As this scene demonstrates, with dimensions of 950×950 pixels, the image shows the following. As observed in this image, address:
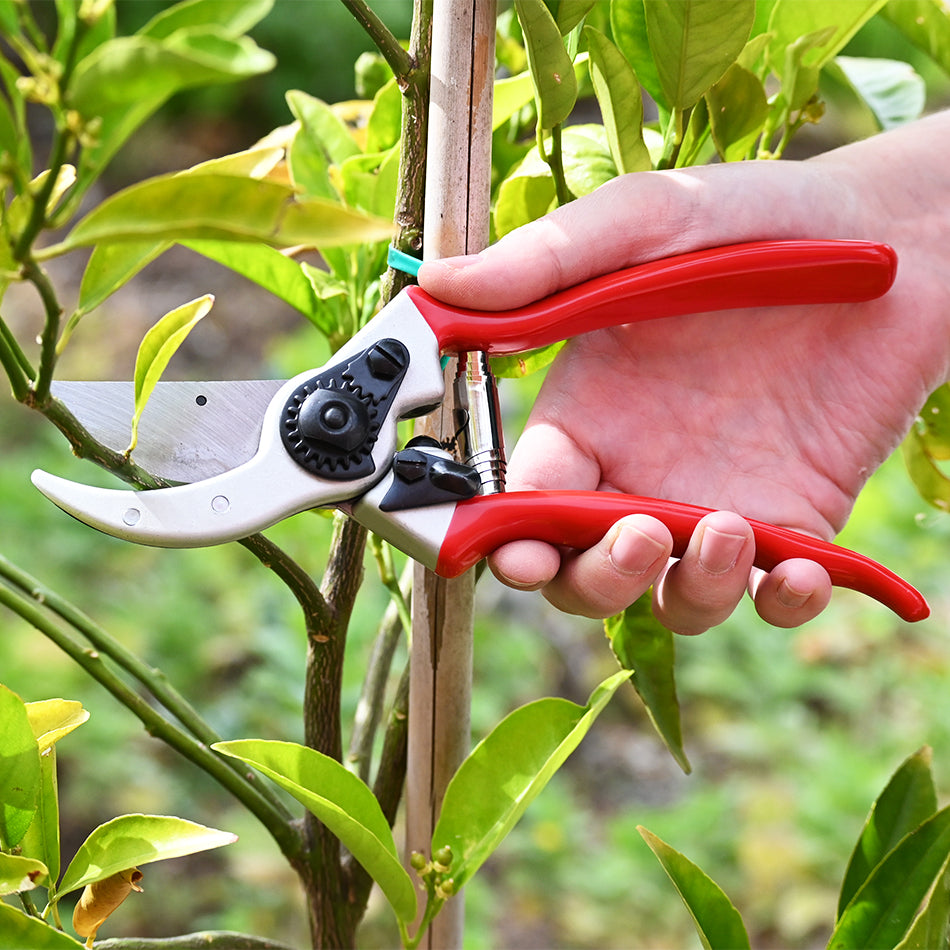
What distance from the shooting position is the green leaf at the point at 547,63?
44cm

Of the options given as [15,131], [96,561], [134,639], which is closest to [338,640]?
[15,131]

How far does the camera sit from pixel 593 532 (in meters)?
0.55

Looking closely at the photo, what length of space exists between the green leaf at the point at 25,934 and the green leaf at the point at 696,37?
Answer: 0.47 meters

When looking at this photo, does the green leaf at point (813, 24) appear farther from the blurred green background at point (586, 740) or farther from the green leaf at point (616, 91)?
the blurred green background at point (586, 740)

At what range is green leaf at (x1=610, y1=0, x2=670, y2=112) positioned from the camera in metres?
0.55

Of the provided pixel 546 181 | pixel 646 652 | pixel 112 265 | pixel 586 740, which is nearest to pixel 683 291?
pixel 546 181

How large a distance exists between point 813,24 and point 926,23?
148mm

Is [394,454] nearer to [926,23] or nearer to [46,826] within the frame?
[46,826]

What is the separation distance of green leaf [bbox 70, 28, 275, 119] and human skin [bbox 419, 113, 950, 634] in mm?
238

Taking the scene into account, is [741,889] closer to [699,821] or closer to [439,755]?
[699,821]

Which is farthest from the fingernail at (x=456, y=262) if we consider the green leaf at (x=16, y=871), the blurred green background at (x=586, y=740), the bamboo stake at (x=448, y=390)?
the blurred green background at (x=586, y=740)

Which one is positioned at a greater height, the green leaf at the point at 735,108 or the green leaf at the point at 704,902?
the green leaf at the point at 735,108

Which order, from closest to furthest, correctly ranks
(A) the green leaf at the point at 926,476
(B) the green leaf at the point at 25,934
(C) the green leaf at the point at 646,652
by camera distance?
(B) the green leaf at the point at 25,934, (C) the green leaf at the point at 646,652, (A) the green leaf at the point at 926,476

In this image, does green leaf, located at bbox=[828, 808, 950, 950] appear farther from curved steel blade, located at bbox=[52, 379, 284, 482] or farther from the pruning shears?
curved steel blade, located at bbox=[52, 379, 284, 482]
